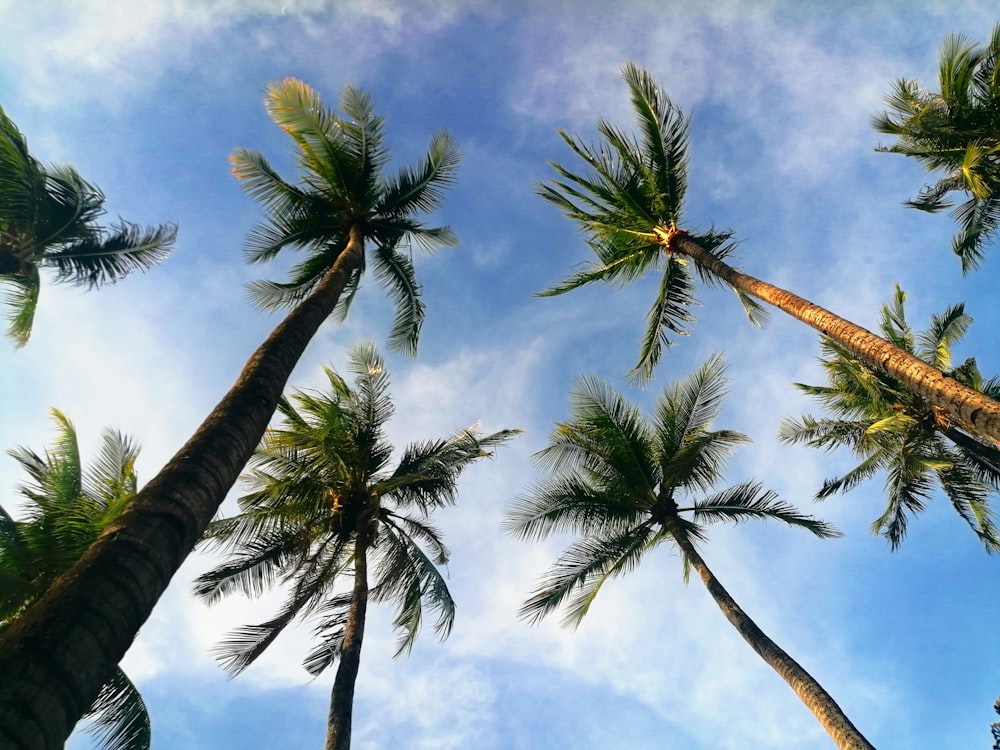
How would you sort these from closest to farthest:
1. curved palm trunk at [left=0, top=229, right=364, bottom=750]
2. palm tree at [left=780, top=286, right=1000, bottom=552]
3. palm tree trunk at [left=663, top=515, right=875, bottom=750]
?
curved palm trunk at [left=0, top=229, right=364, bottom=750] → palm tree trunk at [left=663, top=515, right=875, bottom=750] → palm tree at [left=780, top=286, right=1000, bottom=552]

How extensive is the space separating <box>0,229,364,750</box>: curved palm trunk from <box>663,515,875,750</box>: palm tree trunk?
9.35m

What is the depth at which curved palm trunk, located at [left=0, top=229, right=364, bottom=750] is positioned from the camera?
247 cm

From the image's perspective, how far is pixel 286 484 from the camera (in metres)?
11.5

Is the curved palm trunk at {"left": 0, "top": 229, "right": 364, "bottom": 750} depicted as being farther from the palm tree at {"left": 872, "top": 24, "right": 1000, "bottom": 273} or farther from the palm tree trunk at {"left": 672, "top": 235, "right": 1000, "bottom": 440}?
the palm tree at {"left": 872, "top": 24, "right": 1000, "bottom": 273}

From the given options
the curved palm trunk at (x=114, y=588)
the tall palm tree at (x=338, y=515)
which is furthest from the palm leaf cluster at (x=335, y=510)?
→ the curved palm trunk at (x=114, y=588)

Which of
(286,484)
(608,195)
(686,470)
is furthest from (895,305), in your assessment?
(286,484)

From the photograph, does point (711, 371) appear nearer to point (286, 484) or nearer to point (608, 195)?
point (608, 195)

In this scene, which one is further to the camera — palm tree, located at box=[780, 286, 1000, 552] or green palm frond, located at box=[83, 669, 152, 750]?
palm tree, located at box=[780, 286, 1000, 552]

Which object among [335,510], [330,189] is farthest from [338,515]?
[330,189]

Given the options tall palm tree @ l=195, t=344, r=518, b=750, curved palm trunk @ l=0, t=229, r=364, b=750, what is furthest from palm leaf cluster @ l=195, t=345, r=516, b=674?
curved palm trunk @ l=0, t=229, r=364, b=750

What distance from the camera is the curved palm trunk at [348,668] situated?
8.91 meters

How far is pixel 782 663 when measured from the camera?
34.8 feet

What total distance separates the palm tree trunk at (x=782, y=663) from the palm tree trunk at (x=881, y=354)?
4.88 meters

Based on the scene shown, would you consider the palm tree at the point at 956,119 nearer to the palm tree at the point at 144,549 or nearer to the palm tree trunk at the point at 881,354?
the palm tree trunk at the point at 881,354
